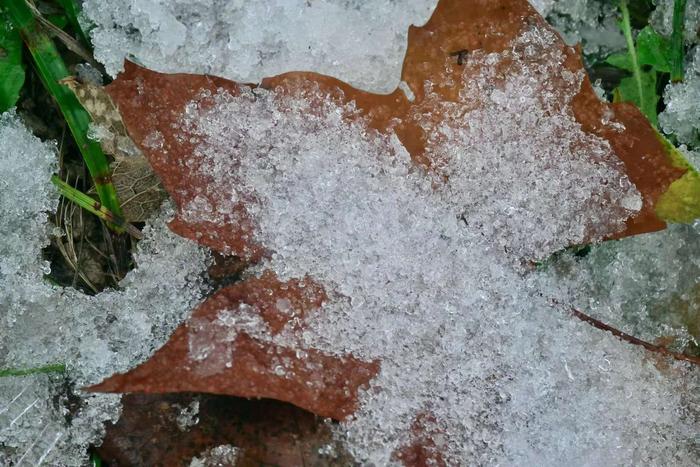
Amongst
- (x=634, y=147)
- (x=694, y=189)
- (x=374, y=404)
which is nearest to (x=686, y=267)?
(x=694, y=189)

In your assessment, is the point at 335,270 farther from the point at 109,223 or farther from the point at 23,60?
the point at 23,60

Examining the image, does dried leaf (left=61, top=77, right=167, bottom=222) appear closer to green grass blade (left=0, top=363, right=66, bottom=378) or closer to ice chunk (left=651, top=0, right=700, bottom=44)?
green grass blade (left=0, top=363, right=66, bottom=378)

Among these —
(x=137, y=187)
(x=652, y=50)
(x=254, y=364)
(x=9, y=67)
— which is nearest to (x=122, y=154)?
(x=137, y=187)

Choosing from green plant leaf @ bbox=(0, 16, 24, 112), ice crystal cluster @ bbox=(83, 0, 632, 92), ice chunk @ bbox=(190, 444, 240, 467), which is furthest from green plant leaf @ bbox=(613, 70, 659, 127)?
green plant leaf @ bbox=(0, 16, 24, 112)

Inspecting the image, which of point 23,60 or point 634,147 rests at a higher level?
point 23,60

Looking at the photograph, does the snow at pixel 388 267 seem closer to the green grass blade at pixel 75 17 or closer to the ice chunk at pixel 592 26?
the green grass blade at pixel 75 17

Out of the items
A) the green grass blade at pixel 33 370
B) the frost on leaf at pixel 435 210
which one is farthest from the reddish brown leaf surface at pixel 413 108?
the green grass blade at pixel 33 370
